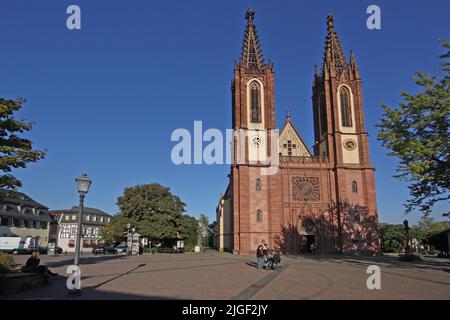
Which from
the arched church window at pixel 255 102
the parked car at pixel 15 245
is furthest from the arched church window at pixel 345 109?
the parked car at pixel 15 245

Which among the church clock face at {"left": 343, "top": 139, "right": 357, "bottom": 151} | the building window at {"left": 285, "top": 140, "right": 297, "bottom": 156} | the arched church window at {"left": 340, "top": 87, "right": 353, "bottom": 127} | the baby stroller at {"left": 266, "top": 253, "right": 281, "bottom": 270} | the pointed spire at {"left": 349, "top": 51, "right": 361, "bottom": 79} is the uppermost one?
the pointed spire at {"left": 349, "top": 51, "right": 361, "bottom": 79}

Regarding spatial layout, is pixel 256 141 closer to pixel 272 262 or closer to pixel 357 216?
pixel 357 216

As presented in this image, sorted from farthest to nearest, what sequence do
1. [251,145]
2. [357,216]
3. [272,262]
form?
[251,145]
[357,216]
[272,262]

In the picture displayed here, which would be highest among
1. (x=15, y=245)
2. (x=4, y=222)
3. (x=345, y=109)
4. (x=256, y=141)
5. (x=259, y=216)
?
(x=345, y=109)

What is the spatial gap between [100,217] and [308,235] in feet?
197

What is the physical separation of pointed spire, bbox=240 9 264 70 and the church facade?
40.7 inches

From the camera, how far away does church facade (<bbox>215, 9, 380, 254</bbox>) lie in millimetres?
42750

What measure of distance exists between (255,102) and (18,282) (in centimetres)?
3992

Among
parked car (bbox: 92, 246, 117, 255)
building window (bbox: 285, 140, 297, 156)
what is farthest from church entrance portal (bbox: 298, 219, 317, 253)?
parked car (bbox: 92, 246, 117, 255)

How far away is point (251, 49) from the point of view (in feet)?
176

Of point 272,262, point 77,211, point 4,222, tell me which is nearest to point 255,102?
point 272,262

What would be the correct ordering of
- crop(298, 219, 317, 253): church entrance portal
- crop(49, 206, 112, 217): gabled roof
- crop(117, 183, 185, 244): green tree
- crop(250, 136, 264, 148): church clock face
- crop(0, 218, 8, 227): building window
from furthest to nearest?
crop(49, 206, 112, 217): gabled roof < crop(0, 218, 8, 227): building window < crop(117, 183, 185, 244): green tree < crop(250, 136, 264, 148): church clock face < crop(298, 219, 317, 253): church entrance portal

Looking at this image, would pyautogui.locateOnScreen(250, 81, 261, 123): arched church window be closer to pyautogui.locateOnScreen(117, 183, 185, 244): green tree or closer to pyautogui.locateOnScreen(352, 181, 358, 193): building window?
pyautogui.locateOnScreen(352, 181, 358, 193): building window
